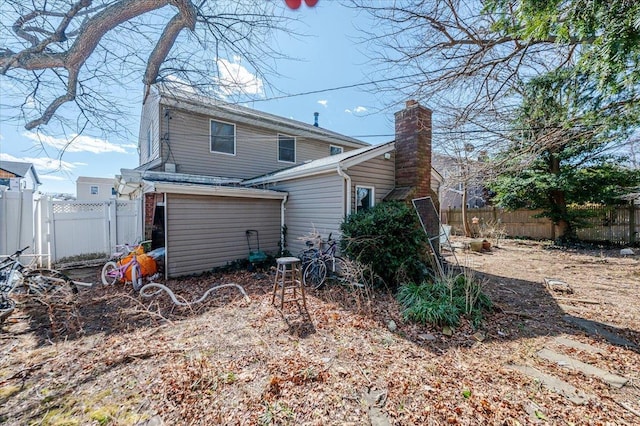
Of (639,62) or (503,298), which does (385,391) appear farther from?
(639,62)

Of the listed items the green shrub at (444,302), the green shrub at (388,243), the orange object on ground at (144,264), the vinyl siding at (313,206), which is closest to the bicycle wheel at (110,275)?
the orange object on ground at (144,264)

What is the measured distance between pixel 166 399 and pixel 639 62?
784cm

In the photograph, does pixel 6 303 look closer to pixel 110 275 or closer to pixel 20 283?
pixel 20 283

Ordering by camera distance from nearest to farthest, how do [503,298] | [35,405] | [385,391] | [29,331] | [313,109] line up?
1. [35,405]
2. [385,391]
3. [29,331]
4. [503,298]
5. [313,109]

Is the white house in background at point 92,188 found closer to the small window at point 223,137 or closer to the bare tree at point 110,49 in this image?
the small window at point 223,137

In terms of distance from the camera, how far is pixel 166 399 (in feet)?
7.88

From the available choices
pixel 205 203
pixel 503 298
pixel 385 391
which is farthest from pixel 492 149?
pixel 205 203

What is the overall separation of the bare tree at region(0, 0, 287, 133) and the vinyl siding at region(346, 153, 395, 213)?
2.94 meters

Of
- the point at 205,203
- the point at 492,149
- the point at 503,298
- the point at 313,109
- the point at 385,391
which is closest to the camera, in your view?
the point at 385,391

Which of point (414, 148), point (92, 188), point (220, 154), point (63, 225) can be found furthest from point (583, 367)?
point (92, 188)

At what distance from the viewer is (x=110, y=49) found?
4336mm

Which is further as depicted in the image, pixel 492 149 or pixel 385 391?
pixel 492 149

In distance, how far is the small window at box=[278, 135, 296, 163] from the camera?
11.3 metres

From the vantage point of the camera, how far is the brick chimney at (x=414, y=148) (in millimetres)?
6676
